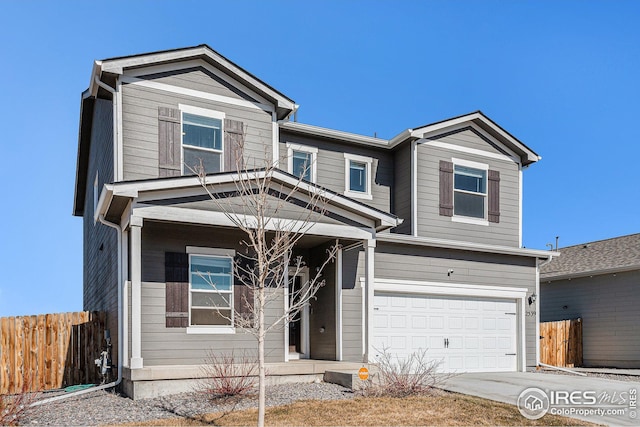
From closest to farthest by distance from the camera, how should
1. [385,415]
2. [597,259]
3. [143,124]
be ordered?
[385,415] < [143,124] < [597,259]

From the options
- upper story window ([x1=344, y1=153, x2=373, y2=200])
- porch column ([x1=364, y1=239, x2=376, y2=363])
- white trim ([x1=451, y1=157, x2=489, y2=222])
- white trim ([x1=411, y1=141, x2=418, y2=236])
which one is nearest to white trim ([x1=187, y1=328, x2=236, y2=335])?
porch column ([x1=364, y1=239, x2=376, y2=363])

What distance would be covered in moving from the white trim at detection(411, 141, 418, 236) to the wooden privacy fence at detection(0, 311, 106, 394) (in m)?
7.81

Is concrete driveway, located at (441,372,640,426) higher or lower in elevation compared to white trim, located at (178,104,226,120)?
lower

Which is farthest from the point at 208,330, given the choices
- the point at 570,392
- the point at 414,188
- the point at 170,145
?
the point at 570,392

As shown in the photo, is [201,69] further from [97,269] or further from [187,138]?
[97,269]

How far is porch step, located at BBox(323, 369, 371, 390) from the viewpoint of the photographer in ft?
33.9

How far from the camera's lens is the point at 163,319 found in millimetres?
10773

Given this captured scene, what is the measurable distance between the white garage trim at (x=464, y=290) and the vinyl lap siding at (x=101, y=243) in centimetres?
579

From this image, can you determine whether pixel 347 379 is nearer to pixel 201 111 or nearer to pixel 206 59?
pixel 201 111

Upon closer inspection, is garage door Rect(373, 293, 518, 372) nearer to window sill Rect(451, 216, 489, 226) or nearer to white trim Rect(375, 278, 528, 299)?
white trim Rect(375, 278, 528, 299)

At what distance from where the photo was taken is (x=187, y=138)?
1195 centimetres

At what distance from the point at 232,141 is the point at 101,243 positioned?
462cm

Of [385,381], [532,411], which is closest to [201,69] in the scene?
[385,381]

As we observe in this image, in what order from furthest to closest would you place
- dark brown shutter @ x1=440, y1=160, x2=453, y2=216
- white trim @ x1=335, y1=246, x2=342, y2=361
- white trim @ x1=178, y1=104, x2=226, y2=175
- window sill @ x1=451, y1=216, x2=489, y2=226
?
window sill @ x1=451, y1=216, x2=489, y2=226, dark brown shutter @ x1=440, y1=160, x2=453, y2=216, white trim @ x1=335, y1=246, x2=342, y2=361, white trim @ x1=178, y1=104, x2=226, y2=175
